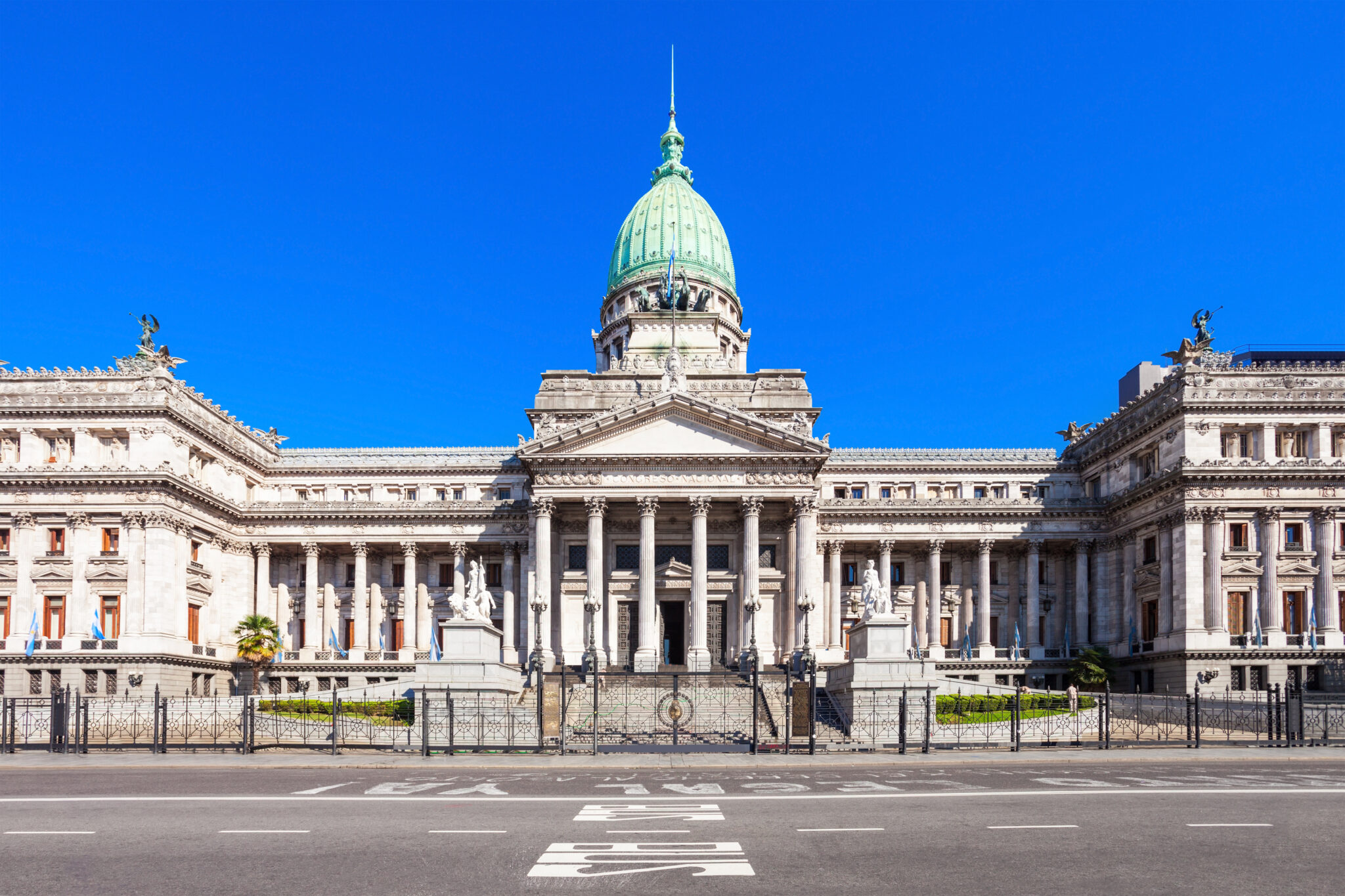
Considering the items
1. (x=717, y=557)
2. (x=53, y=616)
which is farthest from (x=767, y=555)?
(x=53, y=616)

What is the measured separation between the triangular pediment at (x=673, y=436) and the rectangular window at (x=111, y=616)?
79.1 feet

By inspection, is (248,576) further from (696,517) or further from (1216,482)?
(1216,482)

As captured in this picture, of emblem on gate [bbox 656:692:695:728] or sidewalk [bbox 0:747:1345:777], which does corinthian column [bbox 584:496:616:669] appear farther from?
sidewalk [bbox 0:747:1345:777]

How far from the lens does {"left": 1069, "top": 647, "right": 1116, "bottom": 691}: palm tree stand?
2435 inches

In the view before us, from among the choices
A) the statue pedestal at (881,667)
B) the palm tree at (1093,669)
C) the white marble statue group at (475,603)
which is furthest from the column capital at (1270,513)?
the white marble statue group at (475,603)

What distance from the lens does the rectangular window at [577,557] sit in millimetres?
68125

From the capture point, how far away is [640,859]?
14164 mm

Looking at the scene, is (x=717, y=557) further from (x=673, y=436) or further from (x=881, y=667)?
(x=881, y=667)

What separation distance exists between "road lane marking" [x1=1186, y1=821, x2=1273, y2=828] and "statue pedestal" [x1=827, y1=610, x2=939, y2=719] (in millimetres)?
23917

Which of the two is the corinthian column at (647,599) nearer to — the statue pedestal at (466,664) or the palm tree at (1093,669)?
the statue pedestal at (466,664)

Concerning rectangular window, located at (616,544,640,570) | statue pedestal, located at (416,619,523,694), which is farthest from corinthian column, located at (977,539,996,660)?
statue pedestal, located at (416,619,523,694)

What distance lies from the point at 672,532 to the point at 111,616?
32973 mm

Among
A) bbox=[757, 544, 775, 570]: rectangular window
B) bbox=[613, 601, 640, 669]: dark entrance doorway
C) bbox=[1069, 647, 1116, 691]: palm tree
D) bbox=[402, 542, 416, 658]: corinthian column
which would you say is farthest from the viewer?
bbox=[402, 542, 416, 658]: corinthian column

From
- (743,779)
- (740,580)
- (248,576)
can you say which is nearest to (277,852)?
(743,779)
